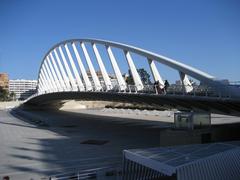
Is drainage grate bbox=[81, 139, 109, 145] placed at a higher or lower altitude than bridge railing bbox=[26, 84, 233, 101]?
lower

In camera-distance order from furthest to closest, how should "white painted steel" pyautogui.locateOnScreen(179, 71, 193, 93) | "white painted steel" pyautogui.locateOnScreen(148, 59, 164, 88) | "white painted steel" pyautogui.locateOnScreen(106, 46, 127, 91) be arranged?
"white painted steel" pyautogui.locateOnScreen(106, 46, 127, 91) < "white painted steel" pyautogui.locateOnScreen(148, 59, 164, 88) < "white painted steel" pyautogui.locateOnScreen(179, 71, 193, 93)

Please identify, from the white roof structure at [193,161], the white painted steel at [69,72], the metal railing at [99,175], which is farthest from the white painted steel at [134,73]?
the white painted steel at [69,72]

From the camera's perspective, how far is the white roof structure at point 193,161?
15.4 metres

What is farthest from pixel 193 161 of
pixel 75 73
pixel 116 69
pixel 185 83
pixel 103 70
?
pixel 75 73

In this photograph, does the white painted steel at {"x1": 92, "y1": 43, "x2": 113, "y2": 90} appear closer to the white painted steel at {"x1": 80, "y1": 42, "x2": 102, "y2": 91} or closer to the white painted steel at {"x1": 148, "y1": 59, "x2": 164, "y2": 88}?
the white painted steel at {"x1": 80, "y1": 42, "x2": 102, "y2": 91}

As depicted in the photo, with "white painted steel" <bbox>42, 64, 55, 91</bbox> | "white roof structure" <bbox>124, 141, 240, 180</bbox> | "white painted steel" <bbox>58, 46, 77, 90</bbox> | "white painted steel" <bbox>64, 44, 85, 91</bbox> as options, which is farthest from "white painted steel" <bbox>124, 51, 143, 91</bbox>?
"white painted steel" <bbox>42, 64, 55, 91</bbox>

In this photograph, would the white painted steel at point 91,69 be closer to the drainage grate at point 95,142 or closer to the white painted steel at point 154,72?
the drainage grate at point 95,142

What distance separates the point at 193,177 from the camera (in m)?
15.4

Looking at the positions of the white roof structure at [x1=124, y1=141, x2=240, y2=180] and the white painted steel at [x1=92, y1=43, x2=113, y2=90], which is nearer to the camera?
the white roof structure at [x1=124, y1=141, x2=240, y2=180]

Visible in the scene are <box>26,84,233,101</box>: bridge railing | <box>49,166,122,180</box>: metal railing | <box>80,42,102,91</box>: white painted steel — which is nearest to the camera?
<box>49,166,122,180</box>: metal railing

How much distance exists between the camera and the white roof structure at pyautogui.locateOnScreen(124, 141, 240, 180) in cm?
1543

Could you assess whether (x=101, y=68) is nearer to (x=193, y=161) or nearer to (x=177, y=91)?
(x=177, y=91)

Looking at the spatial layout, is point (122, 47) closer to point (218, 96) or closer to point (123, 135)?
point (123, 135)

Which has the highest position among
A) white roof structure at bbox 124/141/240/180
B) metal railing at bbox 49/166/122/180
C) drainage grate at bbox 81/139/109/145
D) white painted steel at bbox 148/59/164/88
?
white painted steel at bbox 148/59/164/88
